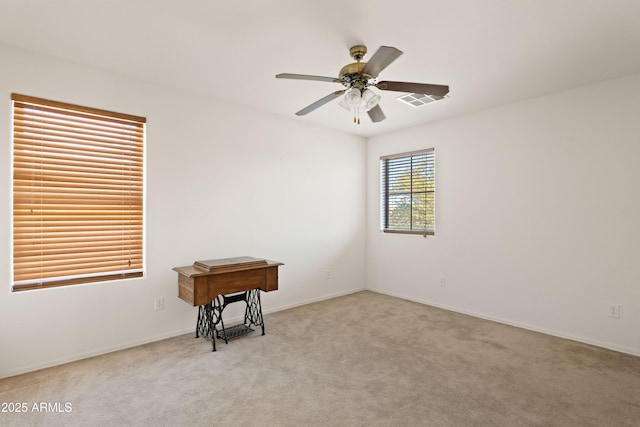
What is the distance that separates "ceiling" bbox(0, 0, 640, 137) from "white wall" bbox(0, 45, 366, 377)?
277 millimetres

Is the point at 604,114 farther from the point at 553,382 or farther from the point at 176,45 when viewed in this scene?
the point at 176,45

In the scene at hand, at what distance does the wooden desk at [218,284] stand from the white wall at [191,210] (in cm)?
22

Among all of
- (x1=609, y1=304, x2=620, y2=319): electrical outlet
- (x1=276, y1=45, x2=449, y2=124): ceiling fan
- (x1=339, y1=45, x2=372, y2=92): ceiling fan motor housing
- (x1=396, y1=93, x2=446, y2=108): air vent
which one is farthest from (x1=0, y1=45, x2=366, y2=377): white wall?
(x1=609, y1=304, x2=620, y2=319): electrical outlet

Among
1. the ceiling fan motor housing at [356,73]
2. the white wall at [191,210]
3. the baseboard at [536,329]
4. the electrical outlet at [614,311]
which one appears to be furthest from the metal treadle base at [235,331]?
the electrical outlet at [614,311]

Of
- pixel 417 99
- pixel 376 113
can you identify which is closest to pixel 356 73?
pixel 376 113

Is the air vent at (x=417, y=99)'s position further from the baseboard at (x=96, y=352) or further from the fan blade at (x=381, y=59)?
the baseboard at (x=96, y=352)

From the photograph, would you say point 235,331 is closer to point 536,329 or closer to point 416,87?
point 416,87

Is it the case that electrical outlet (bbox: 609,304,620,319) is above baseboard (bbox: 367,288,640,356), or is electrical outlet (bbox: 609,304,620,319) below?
Result: above

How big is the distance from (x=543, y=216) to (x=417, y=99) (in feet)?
6.07

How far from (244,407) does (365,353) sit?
1.21m

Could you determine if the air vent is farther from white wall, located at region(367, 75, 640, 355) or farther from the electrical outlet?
the electrical outlet

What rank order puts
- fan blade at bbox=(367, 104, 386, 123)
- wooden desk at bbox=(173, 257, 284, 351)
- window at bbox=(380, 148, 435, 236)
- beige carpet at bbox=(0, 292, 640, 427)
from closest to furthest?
1. beige carpet at bbox=(0, 292, 640, 427)
2. fan blade at bbox=(367, 104, 386, 123)
3. wooden desk at bbox=(173, 257, 284, 351)
4. window at bbox=(380, 148, 435, 236)

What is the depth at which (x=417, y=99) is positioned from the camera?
11.7 feet

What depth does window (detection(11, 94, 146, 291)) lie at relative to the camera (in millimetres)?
2602
